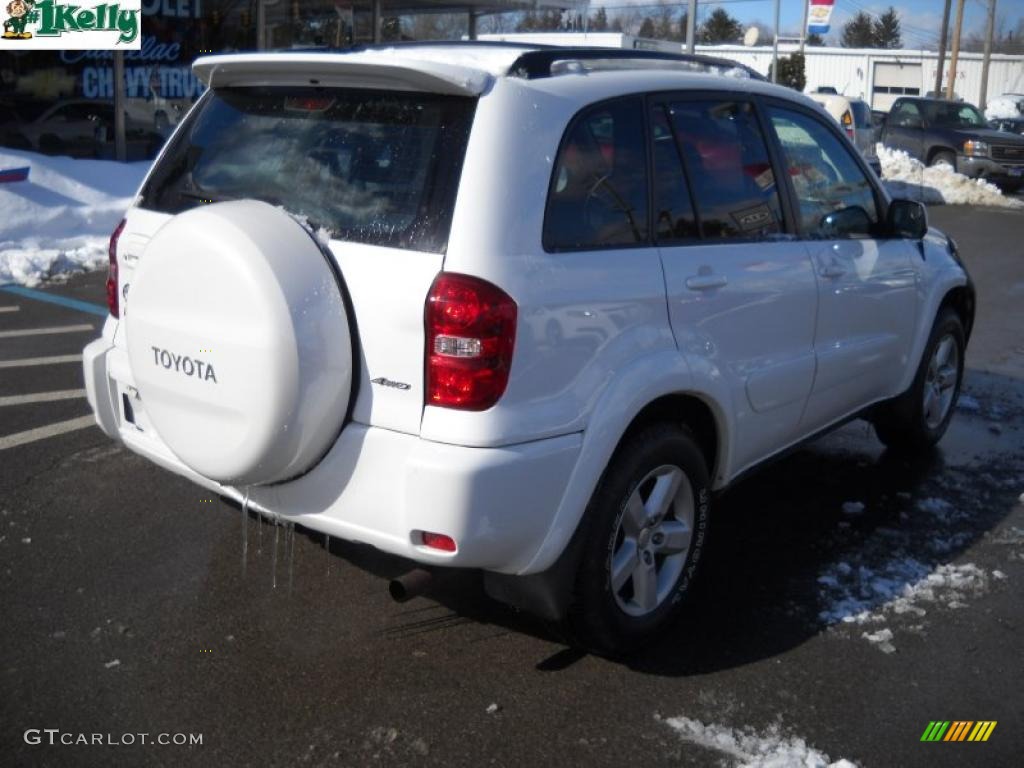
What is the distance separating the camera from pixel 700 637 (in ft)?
12.9

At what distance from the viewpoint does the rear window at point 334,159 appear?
125 inches

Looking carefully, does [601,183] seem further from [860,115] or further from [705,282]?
[860,115]

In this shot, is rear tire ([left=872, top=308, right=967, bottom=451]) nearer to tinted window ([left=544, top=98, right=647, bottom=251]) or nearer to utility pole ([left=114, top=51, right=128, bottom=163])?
tinted window ([left=544, top=98, right=647, bottom=251])

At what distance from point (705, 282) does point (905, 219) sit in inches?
70.3

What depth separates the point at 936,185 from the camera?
21.3m

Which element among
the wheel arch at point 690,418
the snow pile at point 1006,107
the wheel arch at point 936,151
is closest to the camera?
the wheel arch at point 690,418

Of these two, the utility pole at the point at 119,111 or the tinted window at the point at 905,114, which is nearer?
the utility pole at the point at 119,111

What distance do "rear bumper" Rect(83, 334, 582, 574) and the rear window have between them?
0.58 meters

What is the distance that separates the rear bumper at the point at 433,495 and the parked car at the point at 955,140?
74.1 ft

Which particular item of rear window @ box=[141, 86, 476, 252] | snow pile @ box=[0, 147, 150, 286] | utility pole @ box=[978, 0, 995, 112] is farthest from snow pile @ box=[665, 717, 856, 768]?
utility pole @ box=[978, 0, 995, 112]

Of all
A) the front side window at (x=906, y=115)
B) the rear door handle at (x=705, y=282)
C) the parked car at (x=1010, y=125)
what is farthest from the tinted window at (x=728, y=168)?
the parked car at (x=1010, y=125)

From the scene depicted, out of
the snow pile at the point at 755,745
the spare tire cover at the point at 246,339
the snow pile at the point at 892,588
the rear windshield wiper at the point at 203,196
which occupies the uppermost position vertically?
the rear windshield wiper at the point at 203,196

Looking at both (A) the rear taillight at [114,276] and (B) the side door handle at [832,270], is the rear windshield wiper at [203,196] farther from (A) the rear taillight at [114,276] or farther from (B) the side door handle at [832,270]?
(B) the side door handle at [832,270]

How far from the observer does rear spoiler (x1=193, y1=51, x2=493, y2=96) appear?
3.18 m
